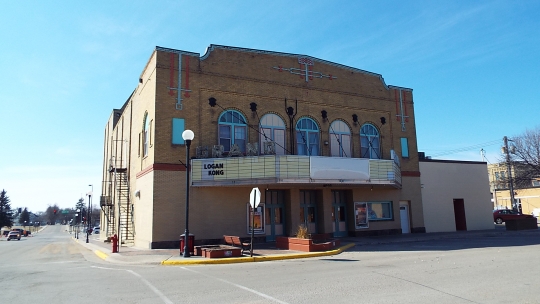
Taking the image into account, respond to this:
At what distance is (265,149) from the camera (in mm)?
22953

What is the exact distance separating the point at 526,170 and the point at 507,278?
36.1 meters

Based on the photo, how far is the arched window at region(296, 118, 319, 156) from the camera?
2519 cm

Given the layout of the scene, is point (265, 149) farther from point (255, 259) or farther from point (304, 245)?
point (255, 259)

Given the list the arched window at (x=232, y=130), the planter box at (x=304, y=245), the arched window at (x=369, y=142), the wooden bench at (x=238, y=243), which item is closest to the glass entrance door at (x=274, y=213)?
the arched window at (x=232, y=130)

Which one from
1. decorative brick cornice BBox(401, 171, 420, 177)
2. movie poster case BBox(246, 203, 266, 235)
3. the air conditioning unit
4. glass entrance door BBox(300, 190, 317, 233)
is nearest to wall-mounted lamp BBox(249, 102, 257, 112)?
movie poster case BBox(246, 203, 266, 235)

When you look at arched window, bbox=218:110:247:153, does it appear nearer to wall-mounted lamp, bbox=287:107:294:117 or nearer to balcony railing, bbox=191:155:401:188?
balcony railing, bbox=191:155:401:188

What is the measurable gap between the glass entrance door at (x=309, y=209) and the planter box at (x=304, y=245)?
510cm

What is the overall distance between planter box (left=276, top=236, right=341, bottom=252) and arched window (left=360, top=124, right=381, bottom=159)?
9339mm

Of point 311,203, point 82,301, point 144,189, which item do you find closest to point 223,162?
point 144,189

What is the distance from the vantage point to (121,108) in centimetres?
3934

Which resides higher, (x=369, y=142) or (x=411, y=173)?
(x=369, y=142)

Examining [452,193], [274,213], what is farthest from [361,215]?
[452,193]

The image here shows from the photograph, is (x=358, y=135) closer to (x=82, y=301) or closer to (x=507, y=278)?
(x=507, y=278)

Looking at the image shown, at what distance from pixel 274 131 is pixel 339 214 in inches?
277
